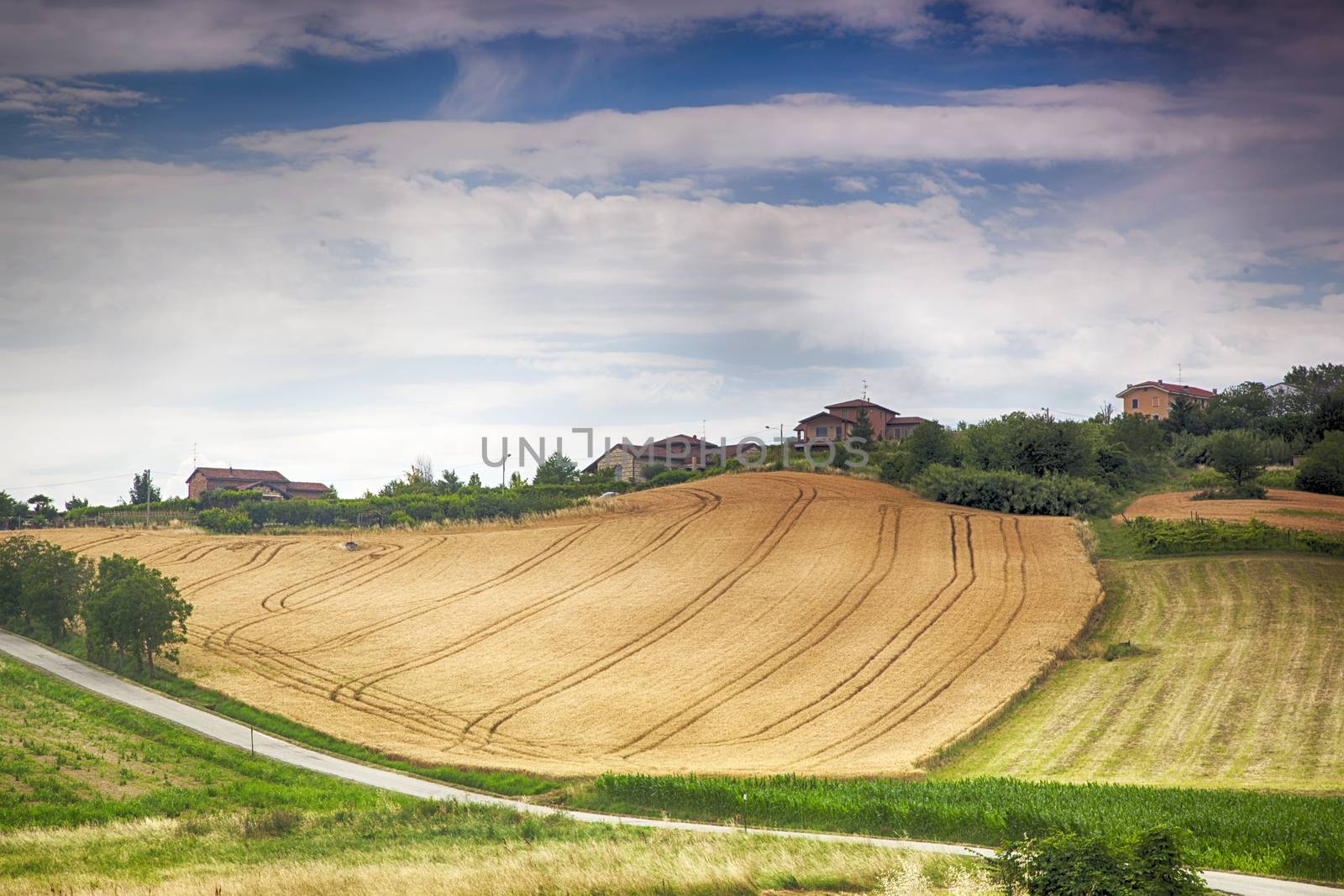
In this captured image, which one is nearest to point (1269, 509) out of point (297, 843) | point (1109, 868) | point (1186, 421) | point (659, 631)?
point (659, 631)

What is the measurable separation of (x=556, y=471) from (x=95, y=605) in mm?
84411

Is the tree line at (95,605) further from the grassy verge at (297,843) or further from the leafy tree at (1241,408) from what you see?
the leafy tree at (1241,408)

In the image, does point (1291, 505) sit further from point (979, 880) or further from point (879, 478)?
point (979, 880)

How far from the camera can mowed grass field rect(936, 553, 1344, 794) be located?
118 ft

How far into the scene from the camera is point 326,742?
43875 mm

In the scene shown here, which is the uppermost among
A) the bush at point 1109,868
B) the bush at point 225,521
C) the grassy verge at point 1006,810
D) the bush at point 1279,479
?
the bush at point 1279,479

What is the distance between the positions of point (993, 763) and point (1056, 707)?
711 centimetres

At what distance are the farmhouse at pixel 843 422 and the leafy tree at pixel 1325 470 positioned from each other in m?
65.9

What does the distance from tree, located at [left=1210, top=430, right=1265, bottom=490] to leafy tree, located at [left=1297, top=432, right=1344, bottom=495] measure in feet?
11.3

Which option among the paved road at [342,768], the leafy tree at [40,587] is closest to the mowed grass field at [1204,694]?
the paved road at [342,768]

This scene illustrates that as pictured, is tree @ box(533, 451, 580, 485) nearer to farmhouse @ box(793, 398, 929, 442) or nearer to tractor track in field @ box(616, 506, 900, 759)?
farmhouse @ box(793, 398, 929, 442)

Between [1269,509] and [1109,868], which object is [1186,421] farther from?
[1109,868]

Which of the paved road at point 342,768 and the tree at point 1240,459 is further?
the tree at point 1240,459

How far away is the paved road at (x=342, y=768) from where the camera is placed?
22.6 metres
